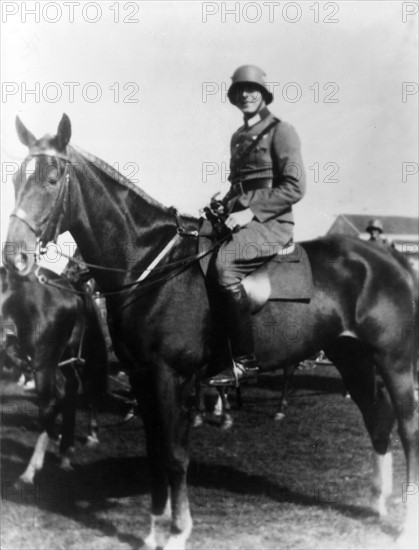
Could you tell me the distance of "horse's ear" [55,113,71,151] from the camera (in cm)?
441

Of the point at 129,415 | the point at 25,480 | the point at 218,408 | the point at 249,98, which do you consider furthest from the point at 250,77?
the point at 218,408

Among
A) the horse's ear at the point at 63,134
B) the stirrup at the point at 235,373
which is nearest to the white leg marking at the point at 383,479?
the stirrup at the point at 235,373

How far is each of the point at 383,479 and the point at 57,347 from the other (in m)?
4.29

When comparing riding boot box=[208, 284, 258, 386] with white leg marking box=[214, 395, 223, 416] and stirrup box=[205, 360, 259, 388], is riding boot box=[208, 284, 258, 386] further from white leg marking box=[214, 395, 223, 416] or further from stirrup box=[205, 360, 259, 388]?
white leg marking box=[214, 395, 223, 416]

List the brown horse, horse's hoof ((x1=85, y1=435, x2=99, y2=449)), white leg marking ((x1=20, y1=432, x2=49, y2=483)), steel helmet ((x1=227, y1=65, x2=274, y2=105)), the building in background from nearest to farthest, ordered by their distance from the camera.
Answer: the brown horse < steel helmet ((x1=227, y1=65, x2=274, y2=105)) < white leg marking ((x1=20, y1=432, x2=49, y2=483)) < horse's hoof ((x1=85, y1=435, x2=99, y2=449)) < the building in background

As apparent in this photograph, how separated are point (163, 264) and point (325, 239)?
172cm

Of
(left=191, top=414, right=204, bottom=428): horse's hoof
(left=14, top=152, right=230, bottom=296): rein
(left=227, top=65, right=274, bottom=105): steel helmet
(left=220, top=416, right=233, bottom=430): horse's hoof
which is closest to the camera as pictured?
(left=14, top=152, right=230, bottom=296): rein

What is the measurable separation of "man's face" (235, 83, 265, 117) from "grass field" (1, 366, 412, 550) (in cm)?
372

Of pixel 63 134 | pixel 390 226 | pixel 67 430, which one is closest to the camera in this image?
pixel 63 134

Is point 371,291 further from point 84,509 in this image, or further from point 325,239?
point 84,509

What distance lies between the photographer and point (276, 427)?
9.93 metres

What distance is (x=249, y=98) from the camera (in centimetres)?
525

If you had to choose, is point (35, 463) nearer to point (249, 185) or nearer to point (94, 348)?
point (94, 348)

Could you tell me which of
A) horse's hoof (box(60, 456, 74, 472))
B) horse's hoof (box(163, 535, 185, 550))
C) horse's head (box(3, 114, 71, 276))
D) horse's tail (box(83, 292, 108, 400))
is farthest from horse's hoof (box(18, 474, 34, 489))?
horse's head (box(3, 114, 71, 276))
